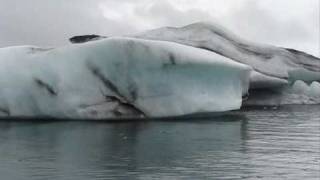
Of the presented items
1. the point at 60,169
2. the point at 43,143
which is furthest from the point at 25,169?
the point at 43,143

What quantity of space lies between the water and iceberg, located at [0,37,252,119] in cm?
65

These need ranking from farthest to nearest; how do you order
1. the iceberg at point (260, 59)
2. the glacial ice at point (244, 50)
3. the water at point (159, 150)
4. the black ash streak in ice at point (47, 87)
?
the iceberg at point (260, 59) < the glacial ice at point (244, 50) < the black ash streak in ice at point (47, 87) < the water at point (159, 150)

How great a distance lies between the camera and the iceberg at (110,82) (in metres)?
13.0

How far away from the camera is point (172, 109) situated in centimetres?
1334

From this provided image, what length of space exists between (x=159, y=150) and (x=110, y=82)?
5.25 meters

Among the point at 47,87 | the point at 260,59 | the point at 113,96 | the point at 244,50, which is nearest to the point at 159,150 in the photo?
the point at 113,96

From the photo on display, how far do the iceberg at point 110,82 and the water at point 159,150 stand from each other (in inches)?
25.5

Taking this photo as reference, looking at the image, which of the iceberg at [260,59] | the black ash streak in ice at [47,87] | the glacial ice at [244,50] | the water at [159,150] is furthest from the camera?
the iceberg at [260,59]

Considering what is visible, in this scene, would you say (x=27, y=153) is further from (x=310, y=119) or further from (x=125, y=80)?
(x=310, y=119)

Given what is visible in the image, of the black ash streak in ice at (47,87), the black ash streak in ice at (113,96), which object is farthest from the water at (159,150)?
the black ash streak in ice at (47,87)

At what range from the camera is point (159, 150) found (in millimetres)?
7930

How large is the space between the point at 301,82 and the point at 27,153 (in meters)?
13.1

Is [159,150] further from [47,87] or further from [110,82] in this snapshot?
[47,87]

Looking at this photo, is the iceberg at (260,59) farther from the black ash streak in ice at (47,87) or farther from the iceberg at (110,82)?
the black ash streak in ice at (47,87)
